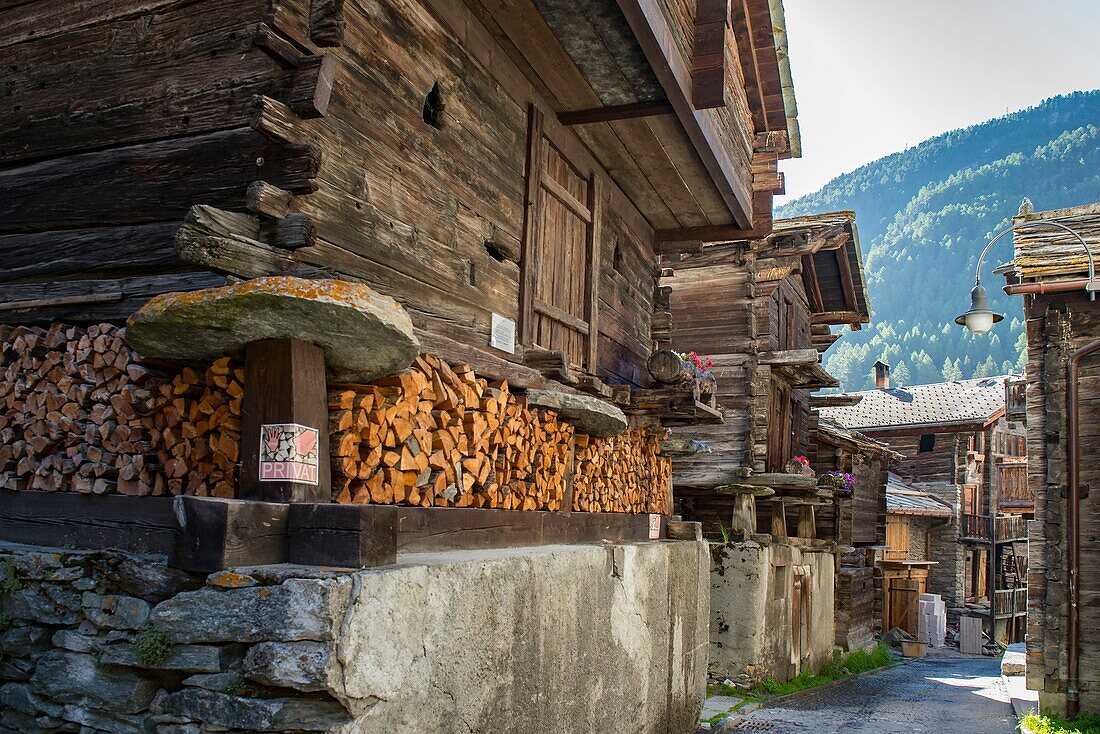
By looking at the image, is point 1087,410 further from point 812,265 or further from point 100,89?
point 100,89

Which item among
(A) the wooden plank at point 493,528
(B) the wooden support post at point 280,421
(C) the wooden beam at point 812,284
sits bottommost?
(A) the wooden plank at point 493,528

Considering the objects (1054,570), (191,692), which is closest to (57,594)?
(191,692)

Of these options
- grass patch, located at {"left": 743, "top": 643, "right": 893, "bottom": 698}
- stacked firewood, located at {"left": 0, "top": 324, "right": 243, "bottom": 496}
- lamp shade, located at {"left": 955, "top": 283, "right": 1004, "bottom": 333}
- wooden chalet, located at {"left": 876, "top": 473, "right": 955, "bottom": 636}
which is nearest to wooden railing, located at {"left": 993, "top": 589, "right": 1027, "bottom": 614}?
wooden chalet, located at {"left": 876, "top": 473, "right": 955, "bottom": 636}

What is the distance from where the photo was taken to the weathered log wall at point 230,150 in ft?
13.5

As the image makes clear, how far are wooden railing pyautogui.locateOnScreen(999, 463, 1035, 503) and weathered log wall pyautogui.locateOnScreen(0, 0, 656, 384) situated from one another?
32.7 m

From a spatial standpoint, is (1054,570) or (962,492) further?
(962,492)

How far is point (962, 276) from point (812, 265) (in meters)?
122

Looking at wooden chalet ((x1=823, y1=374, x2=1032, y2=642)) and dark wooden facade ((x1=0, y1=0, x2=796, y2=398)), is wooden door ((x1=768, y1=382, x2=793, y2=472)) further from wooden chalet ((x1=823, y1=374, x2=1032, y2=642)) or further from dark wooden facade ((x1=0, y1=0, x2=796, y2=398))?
wooden chalet ((x1=823, y1=374, x2=1032, y2=642))

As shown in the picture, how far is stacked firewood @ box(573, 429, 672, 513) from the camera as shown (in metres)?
7.53

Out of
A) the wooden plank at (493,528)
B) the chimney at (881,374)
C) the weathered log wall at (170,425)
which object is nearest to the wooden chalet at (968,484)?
the chimney at (881,374)

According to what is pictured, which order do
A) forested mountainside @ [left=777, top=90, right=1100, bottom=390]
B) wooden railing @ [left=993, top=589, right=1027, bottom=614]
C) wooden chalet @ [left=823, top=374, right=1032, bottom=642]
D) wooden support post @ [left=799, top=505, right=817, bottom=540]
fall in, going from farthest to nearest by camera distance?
forested mountainside @ [left=777, top=90, right=1100, bottom=390] < wooden chalet @ [left=823, top=374, right=1032, bottom=642] < wooden railing @ [left=993, top=589, right=1027, bottom=614] < wooden support post @ [left=799, top=505, right=817, bottom=540]

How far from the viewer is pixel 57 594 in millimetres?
3928

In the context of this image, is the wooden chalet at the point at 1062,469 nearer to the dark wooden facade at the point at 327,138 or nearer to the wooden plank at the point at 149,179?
the dark wooden facade at the point at 327,138

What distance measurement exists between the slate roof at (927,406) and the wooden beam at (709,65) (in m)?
24.6
